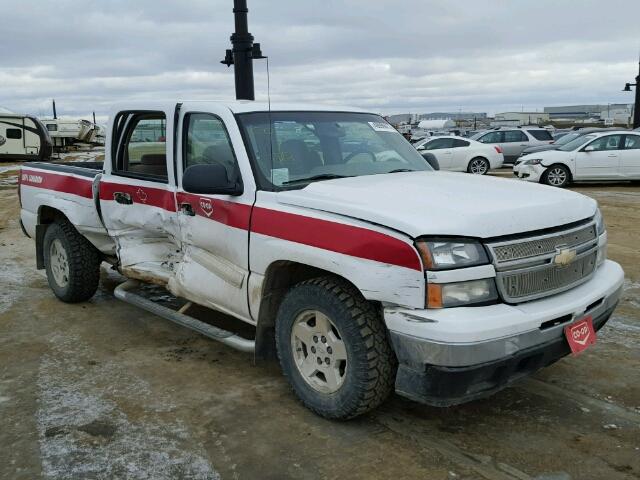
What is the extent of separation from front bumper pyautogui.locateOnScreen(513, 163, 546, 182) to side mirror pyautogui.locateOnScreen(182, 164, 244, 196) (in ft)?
44.4

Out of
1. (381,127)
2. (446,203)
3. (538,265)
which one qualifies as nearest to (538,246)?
(538,265)

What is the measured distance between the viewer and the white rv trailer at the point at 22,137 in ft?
94.3

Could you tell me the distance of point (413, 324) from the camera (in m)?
3.08

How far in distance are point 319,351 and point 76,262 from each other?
10.7 ft

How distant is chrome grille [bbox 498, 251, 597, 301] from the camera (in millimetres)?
A: 3193

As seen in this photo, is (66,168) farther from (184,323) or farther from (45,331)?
(184,323)

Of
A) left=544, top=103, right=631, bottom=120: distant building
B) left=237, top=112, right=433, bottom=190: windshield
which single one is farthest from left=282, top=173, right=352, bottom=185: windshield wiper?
left=544, top=103, right=631, bottom=120: distant building

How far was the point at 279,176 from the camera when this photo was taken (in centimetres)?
406

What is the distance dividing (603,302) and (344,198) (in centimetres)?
161

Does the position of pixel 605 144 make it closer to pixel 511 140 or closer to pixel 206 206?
pixel 511 140

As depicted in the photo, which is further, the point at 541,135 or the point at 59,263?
the point at 541,135

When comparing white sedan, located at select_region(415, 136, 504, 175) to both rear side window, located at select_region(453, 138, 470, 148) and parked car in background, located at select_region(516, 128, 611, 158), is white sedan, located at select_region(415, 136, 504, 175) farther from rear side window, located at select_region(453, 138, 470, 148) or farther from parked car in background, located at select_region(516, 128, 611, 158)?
parked car in background, located at select_region(516, 128, 611, 158)

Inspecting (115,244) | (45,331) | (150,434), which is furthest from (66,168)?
(150,434)

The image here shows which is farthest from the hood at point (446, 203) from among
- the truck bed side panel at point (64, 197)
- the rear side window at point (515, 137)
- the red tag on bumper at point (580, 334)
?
the rear side window at point (515, 137)
